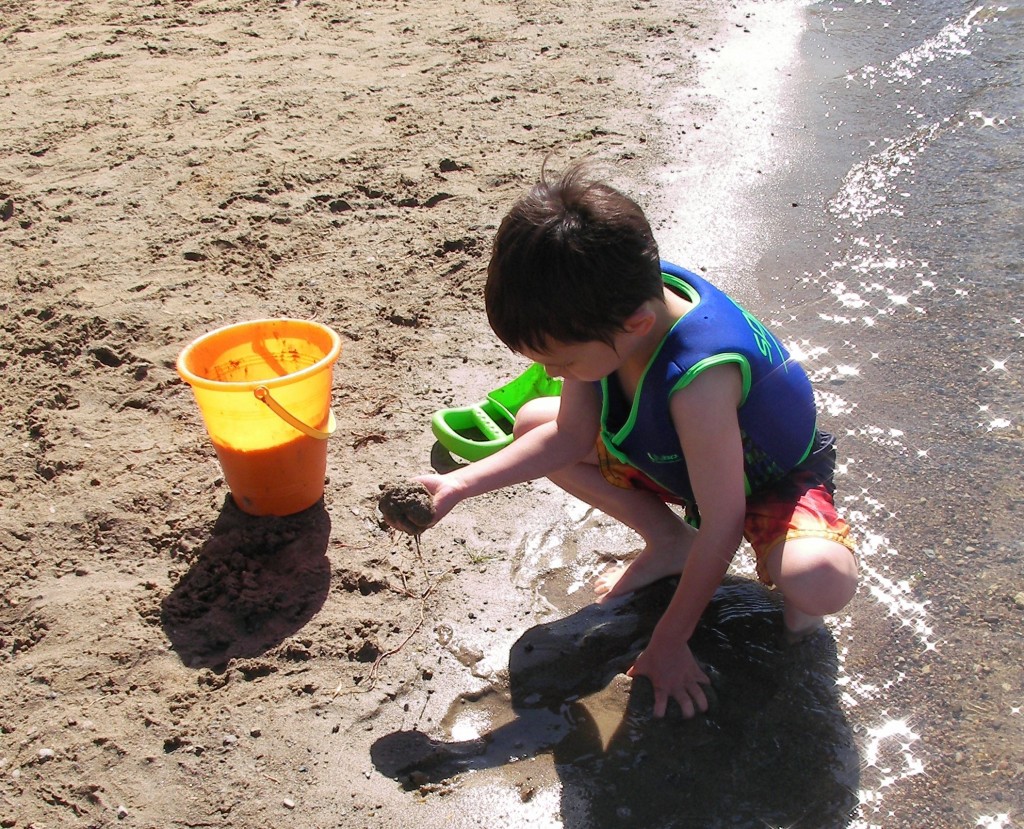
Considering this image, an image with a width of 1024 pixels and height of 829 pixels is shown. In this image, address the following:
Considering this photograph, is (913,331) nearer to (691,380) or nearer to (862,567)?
(862,567)

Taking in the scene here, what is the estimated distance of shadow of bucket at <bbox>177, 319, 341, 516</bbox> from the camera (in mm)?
2686

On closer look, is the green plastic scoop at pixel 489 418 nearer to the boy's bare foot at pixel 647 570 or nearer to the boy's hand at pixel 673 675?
the boy's bare foot at pixel 647 570

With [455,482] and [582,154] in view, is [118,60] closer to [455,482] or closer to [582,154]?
[582,154]

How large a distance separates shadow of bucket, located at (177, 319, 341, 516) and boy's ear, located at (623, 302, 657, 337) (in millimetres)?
880

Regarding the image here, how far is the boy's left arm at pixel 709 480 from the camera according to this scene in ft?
7.19

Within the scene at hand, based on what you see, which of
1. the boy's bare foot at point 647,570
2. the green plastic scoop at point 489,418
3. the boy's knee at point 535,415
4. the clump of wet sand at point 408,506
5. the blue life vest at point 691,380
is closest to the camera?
the blue life vest at point 691,380

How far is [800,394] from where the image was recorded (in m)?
2.45

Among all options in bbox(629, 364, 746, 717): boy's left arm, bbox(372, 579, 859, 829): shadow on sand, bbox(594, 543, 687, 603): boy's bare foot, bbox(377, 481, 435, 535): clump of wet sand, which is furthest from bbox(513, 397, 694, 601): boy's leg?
bbox(377, 481, 435, 535): clump of wet sand

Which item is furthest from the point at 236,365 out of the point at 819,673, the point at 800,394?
the point at 819,673

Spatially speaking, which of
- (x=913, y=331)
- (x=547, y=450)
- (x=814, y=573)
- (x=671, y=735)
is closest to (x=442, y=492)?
(x=547, y=450)

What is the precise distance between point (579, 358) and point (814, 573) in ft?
2.29

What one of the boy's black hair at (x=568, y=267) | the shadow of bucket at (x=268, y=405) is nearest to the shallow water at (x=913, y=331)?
the boy's black hair at (x=568, y=267)

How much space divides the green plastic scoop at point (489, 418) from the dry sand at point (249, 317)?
14 cm

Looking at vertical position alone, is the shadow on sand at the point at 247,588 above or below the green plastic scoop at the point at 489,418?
below
